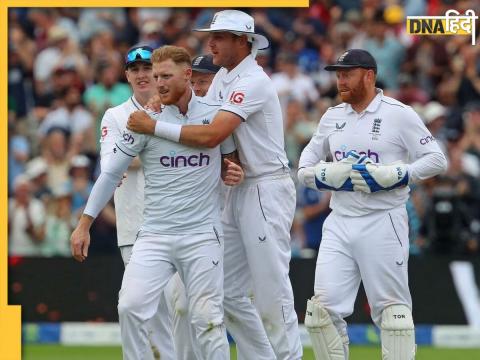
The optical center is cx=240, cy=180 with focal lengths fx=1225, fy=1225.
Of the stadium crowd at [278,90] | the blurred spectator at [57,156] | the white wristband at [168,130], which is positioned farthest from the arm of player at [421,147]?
the blurred spectator at [57,156]

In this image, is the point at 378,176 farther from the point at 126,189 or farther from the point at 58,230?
the point at 58,230

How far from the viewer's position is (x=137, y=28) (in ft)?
56.9

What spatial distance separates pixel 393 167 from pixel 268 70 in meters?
8.11

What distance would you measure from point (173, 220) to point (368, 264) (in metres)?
1.53

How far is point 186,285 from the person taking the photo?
8078 millimetres

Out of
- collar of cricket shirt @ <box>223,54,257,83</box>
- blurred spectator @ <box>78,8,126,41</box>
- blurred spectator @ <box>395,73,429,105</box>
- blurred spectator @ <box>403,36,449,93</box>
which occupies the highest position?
blurred spectator @ <box>78,8,126,41</box>

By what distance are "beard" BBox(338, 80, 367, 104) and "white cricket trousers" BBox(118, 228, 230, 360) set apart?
155 cm

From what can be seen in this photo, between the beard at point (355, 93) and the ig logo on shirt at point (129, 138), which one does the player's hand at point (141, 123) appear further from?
the beard at point (355, 93)

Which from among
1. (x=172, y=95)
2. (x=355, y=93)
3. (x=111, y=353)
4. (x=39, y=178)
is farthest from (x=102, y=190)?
(x=39, y=178)

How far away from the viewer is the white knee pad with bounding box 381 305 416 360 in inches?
338

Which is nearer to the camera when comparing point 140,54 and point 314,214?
point 140,54

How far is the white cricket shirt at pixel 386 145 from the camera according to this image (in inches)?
343

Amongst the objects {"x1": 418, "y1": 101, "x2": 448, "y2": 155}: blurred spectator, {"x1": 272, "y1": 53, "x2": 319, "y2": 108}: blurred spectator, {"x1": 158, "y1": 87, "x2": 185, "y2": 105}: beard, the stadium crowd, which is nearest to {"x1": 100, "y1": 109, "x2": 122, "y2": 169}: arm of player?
{"x1": 158, "y1": 87, "x2": 185, "y2": 105}: beard

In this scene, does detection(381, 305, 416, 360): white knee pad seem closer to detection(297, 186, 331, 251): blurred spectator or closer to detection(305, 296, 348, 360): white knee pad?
detection(305, 296, 348, 360): white knee pad
